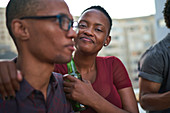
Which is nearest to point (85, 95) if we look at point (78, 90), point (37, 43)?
point (78, 90)

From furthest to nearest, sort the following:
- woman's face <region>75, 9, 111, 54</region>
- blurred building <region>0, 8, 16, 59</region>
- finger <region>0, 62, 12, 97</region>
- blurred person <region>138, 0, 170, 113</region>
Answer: blurred building <region>0, 8, 16, 59</region>
blurred person <region>138, 0, 170, 113</region>
woman's face <region>75, 9, 111, 54</region>
finger <region>0, 62, 12, 97</region>

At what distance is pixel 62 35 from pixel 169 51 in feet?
4.55

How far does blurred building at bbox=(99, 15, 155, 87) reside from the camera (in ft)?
211

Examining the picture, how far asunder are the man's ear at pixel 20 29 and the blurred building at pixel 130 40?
63.0 meters

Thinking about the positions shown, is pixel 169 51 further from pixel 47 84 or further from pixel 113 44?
pixel 113 44

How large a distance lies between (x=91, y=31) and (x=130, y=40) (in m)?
66.4

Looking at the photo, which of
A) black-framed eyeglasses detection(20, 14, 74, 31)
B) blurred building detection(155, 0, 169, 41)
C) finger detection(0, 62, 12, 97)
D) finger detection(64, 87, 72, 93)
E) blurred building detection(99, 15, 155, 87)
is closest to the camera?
finger detection(0, 62, 12, 97)

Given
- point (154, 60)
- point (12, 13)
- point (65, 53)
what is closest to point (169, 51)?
point (154, 60)

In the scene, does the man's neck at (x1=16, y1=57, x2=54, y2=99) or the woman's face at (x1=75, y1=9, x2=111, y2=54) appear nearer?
the man's neck at (x1=16, y1=57, x2=54, y2=99)

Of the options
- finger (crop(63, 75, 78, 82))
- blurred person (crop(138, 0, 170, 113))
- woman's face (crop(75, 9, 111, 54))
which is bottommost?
blurred person (crop(138, 0, 170, 113))

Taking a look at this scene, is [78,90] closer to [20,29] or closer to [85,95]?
[85,95]

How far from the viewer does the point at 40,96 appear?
112 centimetres

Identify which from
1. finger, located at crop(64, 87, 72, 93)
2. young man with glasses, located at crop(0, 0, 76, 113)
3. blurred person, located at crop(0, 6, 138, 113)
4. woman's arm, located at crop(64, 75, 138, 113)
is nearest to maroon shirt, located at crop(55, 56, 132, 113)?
blurred person, located at crop(0, 6, 138, 113)

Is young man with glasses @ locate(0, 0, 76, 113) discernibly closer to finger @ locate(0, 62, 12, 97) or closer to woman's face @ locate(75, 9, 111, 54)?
finger @ locate(0, 62, 12, 97)
